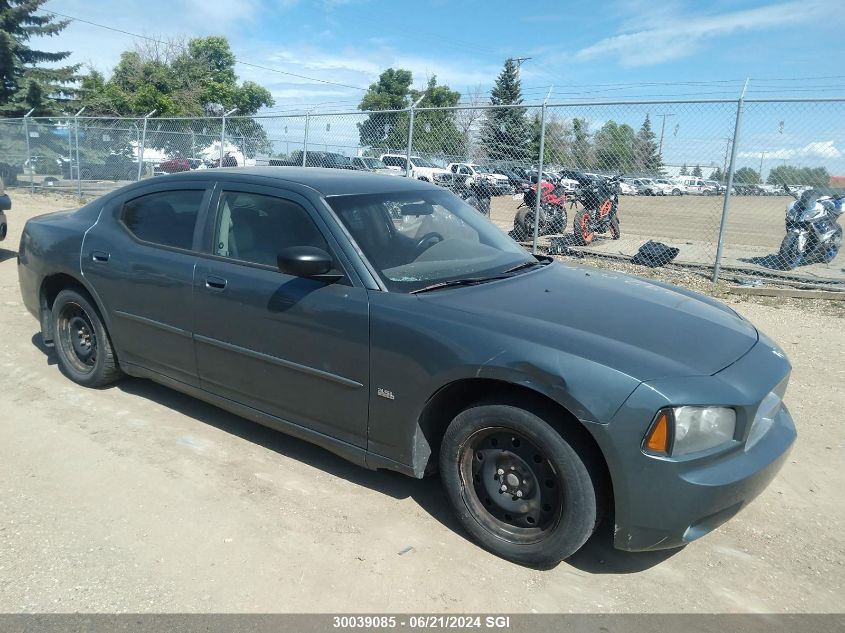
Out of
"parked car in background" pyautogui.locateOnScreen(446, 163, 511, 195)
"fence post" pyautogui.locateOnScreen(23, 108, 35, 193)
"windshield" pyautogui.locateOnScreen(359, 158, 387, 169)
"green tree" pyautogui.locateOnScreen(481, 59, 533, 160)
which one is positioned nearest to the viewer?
"green tree" pyautogui.locateOnScreen(481, 59, 533, 160)

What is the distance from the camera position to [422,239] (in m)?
3.75

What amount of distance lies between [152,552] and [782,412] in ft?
9.77

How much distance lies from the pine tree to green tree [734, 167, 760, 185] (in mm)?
33616

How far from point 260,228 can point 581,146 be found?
302 inches

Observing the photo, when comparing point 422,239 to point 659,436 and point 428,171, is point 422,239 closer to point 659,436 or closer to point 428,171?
point 659,436

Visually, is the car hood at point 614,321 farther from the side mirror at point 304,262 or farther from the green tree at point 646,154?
the green tree at point 646,154

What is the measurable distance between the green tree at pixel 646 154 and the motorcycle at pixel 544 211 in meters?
2.22

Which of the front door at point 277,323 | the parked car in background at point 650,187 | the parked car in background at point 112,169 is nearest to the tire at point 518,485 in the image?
the front door at point 277,323

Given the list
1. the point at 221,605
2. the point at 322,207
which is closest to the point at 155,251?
the point at 322,207

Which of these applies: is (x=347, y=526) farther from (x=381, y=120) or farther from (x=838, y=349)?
(x=381, y=120)

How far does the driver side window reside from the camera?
3598mm

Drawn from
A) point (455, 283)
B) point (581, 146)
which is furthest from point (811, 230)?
point (455, 283)

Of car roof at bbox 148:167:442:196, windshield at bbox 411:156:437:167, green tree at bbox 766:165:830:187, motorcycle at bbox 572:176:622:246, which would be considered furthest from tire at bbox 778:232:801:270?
car roof at bbox 148:167:442:196

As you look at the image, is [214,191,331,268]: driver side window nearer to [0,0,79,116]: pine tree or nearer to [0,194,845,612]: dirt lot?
[0,194,845,612]: dirt lot
